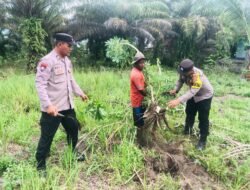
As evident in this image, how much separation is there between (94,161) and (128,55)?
1.89 metres

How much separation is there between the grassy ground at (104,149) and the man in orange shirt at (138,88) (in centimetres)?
16

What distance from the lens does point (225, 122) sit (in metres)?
6.44

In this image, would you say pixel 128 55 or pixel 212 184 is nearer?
pixel 212 184

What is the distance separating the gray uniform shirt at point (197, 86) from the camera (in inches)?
186

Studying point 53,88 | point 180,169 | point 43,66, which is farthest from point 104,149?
point 43,66

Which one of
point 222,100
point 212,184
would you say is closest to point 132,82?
point 212,184

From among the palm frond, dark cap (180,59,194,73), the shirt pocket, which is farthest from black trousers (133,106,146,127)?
the palm frond

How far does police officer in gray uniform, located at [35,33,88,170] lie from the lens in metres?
→ 3.75

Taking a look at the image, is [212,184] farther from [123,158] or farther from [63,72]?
[63,72]

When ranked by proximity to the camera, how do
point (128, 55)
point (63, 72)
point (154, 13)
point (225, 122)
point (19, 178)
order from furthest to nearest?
1. point (154, 13)
2. point (225, 122)
3. point (128, 55)
4. point (63, 72)
5. point (19, 178)

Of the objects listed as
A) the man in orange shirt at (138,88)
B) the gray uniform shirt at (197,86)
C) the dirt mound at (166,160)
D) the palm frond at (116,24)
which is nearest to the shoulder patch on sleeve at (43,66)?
the man in orange shirt at (138,88)

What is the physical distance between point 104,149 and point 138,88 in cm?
97

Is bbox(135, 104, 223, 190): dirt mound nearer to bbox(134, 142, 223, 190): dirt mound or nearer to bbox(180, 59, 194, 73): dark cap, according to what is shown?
bbox(134, 142, 223, 190): dirt mound

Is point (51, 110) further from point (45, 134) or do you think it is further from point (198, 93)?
point (198, 93)
